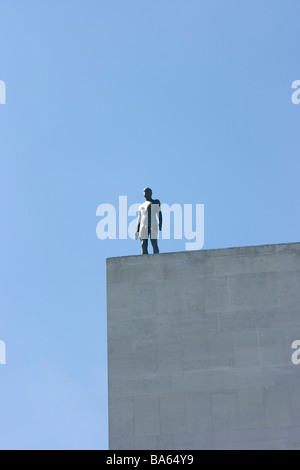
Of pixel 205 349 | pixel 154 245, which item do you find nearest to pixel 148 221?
pixel 154 245

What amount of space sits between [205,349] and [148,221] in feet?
17.4

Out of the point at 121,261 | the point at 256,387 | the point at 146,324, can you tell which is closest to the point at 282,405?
the point at 256,387

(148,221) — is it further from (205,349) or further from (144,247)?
(205,349)

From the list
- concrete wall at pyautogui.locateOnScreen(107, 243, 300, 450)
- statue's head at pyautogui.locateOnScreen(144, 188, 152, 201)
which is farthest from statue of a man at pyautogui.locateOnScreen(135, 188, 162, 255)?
concrete wall at pyautogui.locateOnScreen(107, 243, 300, 450)

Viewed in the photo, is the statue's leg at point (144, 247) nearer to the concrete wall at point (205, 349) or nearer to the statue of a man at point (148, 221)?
the statue of a man at point (148, 221)

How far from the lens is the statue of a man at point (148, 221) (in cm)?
3186

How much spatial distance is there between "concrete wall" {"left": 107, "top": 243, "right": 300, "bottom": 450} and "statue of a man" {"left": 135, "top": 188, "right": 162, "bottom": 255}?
3.73 ft

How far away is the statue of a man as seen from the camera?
31.9 metres

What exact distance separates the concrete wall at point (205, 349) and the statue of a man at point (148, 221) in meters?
1.14

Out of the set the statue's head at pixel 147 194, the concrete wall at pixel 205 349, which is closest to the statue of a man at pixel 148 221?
the statue's head at pixel 147 194

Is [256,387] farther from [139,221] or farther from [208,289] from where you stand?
[139,221]

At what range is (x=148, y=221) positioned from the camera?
3206 centimetres

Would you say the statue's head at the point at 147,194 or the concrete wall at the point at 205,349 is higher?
the statue's head at the point at 147,194
